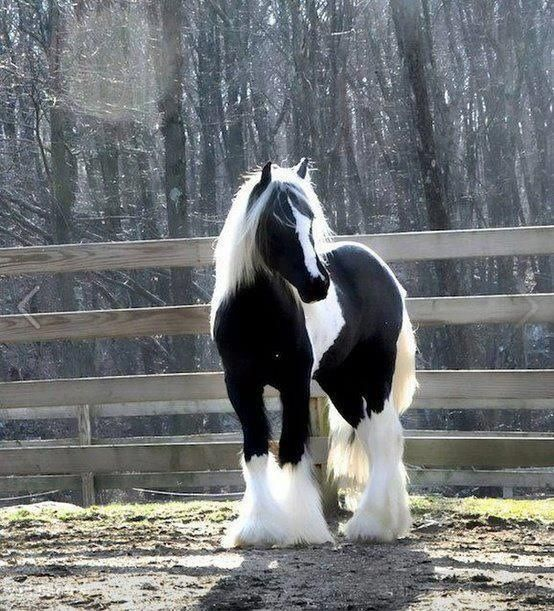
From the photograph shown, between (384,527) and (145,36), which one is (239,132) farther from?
(384,527)

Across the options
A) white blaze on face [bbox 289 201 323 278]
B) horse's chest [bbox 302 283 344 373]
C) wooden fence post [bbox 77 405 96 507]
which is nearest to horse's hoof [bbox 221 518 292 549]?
horse's chest [bbox 302 283 344 373]

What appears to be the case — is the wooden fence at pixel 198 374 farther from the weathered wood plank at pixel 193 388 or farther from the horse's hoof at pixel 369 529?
the horse's hoof at pixel 369 529

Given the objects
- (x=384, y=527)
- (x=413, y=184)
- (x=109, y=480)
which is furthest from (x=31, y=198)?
(x=384, y=527)

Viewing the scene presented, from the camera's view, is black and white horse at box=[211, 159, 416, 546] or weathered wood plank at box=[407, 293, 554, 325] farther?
weathered wood plank at box=[407, 293, 554, 325]

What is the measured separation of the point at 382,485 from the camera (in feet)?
16.0

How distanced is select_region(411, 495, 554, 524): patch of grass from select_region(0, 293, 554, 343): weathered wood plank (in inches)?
39.3

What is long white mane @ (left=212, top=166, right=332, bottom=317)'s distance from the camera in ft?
14.6

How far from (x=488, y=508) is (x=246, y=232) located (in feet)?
7.01

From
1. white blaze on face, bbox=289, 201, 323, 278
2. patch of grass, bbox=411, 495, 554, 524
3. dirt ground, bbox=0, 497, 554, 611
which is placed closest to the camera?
dirt ground, bbox=0, 497, 554, 611

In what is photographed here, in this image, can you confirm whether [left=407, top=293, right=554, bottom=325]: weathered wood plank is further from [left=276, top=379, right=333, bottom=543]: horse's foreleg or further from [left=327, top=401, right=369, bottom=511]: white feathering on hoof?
[left=276, top=379, right=333, bottom=543]: horse's foreleg

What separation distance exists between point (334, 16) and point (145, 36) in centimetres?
449

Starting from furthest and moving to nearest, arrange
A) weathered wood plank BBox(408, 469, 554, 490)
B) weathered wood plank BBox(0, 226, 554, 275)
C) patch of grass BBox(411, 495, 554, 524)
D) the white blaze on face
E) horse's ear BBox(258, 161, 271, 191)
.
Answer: weathered wood plank BBox(408, 469, 554, 490), weathered wood plank BBox(0, 226, 554, 275), patch of grass BBox(411, 495, 554, 524), horse's ear BBox(258, 161, 271, 191), the white blaze on face

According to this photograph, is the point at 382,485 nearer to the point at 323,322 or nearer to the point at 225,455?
the point at 323,322

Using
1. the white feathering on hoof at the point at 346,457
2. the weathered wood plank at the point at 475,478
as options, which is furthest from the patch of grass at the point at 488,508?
the white feathering on hoof at the point at 346,457
